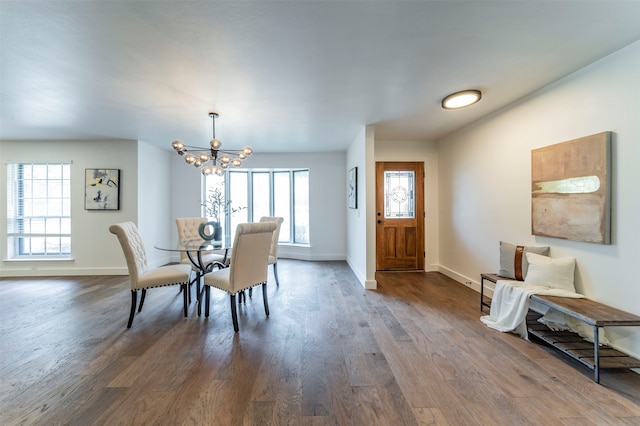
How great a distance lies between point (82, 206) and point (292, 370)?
4943 millimetres

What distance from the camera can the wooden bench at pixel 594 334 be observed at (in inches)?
69.4

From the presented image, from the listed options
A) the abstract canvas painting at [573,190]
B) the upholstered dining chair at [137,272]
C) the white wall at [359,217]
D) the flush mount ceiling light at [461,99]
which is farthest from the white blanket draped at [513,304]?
the upholstered dining chair at [137,272]

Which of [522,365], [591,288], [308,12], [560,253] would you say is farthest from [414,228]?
[308,12]

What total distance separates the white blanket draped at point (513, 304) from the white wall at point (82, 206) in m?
5.48

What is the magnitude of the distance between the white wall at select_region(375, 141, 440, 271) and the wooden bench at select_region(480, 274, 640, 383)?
2532 mm

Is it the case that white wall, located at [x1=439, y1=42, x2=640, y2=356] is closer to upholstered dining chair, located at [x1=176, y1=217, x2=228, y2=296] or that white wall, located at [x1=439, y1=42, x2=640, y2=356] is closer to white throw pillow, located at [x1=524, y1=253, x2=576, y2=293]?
white throw pillow, located at [x1=524, y1=253, x2=576, y2=293]

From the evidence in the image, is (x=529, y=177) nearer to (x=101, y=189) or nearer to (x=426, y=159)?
(x=426, y=159)

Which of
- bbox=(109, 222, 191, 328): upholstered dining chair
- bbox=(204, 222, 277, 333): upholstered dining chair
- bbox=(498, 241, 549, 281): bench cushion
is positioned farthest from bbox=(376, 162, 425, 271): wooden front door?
bbox=(109, 222, 191, 328): upholstered dining chair

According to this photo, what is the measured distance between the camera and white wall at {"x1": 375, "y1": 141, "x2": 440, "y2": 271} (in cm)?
477

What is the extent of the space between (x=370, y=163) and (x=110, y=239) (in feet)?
15.3

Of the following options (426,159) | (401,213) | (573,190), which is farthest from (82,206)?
(573,190)

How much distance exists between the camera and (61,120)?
3518 mm

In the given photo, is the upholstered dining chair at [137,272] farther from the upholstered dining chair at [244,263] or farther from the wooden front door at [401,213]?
the wooden front door at [401,213]

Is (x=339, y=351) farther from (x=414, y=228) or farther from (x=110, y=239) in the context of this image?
(x=110, y=239)
